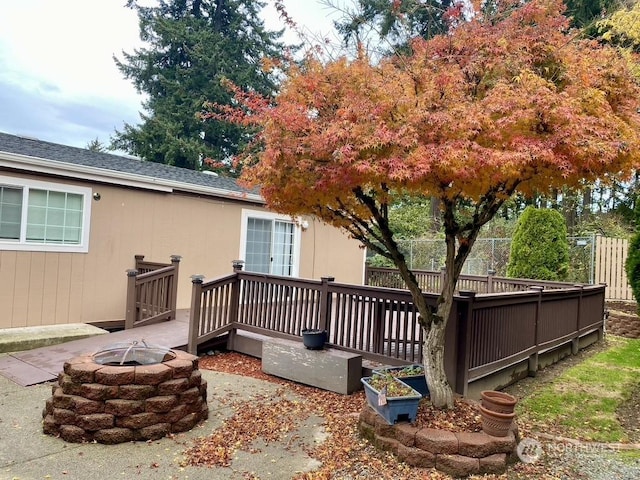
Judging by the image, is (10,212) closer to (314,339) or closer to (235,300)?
(235,300)

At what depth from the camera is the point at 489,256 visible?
1406cm

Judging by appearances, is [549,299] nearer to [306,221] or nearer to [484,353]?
[484,353]

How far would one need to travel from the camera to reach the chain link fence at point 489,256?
1157 cm

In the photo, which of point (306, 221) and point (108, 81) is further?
point (108, 81)

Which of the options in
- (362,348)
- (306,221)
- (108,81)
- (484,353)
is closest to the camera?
(484,353)

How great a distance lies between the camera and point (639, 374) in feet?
19.7

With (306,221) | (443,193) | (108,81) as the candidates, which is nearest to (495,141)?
(443,193)

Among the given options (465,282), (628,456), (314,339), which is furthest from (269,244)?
(628,456)

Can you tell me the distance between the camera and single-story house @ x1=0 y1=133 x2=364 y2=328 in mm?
6508

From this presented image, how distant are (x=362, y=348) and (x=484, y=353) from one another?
1343 millimetres

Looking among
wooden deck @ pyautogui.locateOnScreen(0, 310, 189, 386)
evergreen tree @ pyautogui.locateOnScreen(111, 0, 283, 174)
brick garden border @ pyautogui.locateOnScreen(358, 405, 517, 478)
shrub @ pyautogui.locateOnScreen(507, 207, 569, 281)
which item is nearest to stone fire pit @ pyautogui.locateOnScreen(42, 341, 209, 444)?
wooden deck @ pyautogui.locateOnScreen(0, 310, 189, 386)

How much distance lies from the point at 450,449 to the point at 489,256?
11.9 m

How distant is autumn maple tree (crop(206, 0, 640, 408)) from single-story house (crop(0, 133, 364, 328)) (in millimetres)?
2119

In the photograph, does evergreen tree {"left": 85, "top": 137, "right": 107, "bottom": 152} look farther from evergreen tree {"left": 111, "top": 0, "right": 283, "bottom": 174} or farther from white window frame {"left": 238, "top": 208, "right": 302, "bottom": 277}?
white window frame {"left": 238, "top": 208, "right": 302, "bottom": 277}
